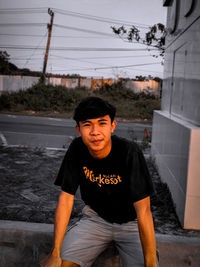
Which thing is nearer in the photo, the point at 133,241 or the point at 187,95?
the point at 133,241

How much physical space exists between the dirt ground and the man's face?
5.15 ft

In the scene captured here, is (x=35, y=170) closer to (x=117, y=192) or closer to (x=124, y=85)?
(x=117, y=192)

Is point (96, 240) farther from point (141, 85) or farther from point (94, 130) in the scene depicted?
point (141, 85)

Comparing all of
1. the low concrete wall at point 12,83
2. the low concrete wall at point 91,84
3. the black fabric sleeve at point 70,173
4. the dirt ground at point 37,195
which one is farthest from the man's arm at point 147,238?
the low concrete wall at point 12,83

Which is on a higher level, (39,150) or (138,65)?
(138,65)

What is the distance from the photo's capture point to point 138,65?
4309cm

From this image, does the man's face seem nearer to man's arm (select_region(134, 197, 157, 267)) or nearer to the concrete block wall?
man's arm (select_region(134, 197, 157, 267))

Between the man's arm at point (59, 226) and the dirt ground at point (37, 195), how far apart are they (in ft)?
4.21

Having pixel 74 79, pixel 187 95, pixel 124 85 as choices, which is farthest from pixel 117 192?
pixel 74 79

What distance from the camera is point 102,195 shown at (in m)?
2.12

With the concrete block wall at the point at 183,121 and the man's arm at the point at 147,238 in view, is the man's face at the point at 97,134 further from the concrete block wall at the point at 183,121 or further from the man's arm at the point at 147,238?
the concrete block wall at the point at 183,121

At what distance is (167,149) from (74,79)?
28.3 m

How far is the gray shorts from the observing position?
2023 millimetres

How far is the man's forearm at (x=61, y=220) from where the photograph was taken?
199 centimetres
